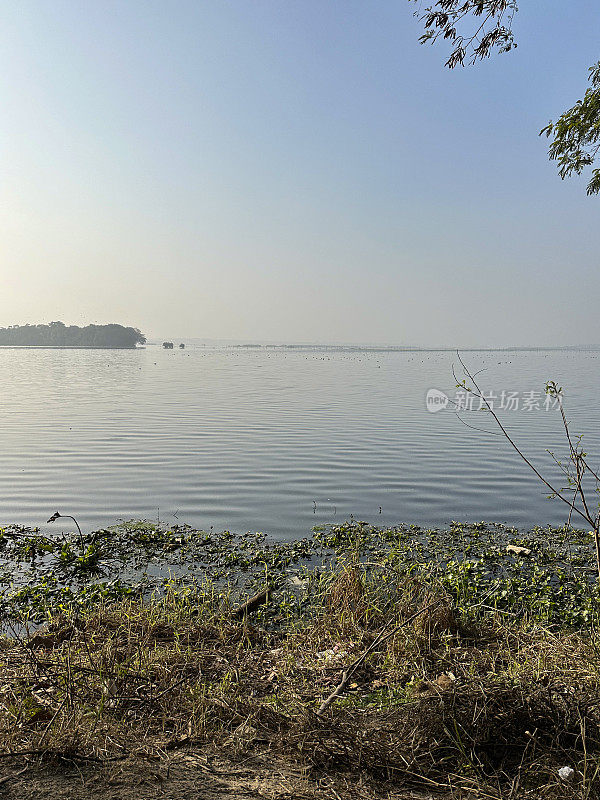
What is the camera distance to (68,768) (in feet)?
11.2

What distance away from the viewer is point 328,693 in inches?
176

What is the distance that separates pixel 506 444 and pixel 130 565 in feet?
44.6

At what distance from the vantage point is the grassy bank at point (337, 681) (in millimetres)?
3543

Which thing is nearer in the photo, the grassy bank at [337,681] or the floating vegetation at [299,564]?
the grassy bank at [337,681]

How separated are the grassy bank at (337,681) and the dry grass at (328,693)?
14mm

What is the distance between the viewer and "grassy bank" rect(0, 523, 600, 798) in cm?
354

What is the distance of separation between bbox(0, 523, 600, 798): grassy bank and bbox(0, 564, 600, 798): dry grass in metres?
0.01

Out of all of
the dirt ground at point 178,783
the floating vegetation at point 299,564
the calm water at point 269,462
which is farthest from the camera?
the calm water at point 269,462

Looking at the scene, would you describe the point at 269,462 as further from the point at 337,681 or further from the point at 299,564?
the point at 337,681

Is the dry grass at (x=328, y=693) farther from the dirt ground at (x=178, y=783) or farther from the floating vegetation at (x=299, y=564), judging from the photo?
the floating vegetation at (x=299, y=564)

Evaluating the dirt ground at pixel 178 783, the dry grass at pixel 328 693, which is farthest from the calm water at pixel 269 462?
the dirt ground at pixel 178 783

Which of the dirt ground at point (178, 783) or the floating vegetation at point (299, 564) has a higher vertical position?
the dirt ground at point (178, 783)

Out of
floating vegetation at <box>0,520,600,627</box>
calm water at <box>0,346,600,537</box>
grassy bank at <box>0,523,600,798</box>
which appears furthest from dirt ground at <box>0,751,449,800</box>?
calm water at <box>0,346,600,537</box>

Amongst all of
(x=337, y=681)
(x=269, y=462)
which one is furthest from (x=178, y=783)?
(x=269, y=462)
